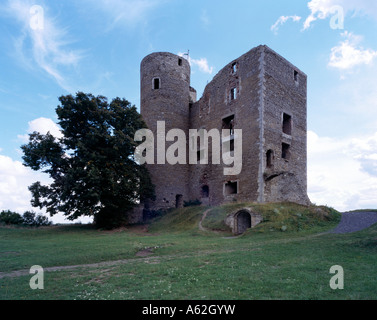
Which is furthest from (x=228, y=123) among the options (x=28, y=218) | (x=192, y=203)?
(x=28, y=218)

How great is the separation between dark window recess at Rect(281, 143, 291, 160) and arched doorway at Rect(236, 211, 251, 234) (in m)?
8.43

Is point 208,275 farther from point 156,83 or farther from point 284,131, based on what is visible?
point 156,83

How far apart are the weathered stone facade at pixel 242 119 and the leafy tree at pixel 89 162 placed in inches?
221

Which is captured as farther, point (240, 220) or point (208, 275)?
point (240, 220)

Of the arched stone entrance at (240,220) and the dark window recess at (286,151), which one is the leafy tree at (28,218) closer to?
the arched stone entrance at (240,220)

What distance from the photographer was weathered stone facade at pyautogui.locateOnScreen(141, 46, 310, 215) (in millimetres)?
22141

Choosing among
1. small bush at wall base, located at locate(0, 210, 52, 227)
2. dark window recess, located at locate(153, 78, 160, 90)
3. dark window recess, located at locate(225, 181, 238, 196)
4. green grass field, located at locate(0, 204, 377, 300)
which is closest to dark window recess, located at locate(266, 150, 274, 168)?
dark window recess, located at locate(225, 181, 238, 196)

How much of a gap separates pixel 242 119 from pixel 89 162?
1243cm

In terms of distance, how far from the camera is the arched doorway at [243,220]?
17.9 metres

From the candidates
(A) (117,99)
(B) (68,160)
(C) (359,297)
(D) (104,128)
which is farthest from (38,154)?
(C) (359,297)

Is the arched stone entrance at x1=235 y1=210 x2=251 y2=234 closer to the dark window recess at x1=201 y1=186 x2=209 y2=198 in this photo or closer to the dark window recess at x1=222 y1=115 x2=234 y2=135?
the dark window recess at x1=201 y1=186 x2=209 y2=198

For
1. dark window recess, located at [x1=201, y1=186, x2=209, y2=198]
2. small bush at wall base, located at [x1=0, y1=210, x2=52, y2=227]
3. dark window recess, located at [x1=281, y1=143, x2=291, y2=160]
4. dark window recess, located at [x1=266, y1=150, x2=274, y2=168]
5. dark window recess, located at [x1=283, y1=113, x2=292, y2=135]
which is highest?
→ dark window recess, located at [x1=283, y1=113, x2=292, y2=135]

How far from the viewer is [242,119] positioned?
23.6 metres

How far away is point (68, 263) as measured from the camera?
9.80 metres
